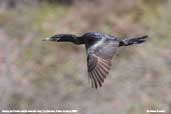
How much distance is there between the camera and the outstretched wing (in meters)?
8.54

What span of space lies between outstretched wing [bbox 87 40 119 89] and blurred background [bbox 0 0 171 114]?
3.38 metres

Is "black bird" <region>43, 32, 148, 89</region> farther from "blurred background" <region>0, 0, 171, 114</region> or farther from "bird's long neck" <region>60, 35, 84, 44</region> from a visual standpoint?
"blurred background" <region>0, 0, 171, 114</region>

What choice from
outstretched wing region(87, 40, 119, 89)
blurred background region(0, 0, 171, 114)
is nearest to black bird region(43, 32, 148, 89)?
outstretched wing region(87, 40, 119, 89)

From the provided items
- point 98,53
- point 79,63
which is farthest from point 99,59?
point 79,63

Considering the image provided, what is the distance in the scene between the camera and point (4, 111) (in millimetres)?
12133

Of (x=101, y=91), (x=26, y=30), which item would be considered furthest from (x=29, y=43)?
(x=101, y=91)

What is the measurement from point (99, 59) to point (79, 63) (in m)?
4.65

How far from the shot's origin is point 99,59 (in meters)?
8.70

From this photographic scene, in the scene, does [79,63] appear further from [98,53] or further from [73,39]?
[98,53]

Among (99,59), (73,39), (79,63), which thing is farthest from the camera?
(79,63)

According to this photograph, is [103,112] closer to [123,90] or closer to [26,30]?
[123,90]

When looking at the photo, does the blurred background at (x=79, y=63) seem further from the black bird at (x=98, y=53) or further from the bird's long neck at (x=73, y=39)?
the black bird at (x=98, y=53)

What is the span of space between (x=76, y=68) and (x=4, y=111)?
1.41 m

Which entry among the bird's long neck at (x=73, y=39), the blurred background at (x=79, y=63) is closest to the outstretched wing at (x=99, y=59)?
the bird's long neck at (x=73, y=39)
